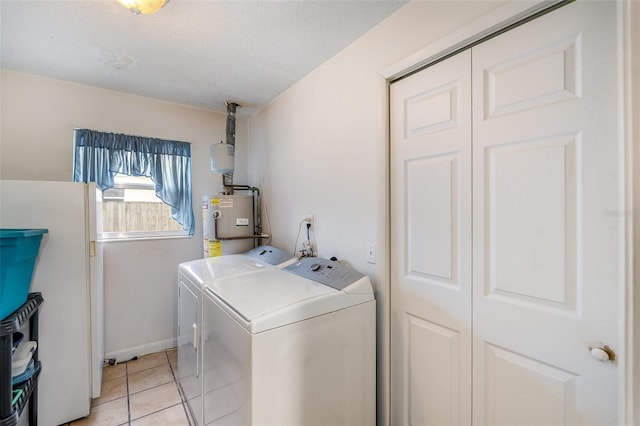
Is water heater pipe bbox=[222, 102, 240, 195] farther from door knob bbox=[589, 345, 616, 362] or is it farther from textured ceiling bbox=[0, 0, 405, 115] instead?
door knob bbox=[589, 345, 616, 362]

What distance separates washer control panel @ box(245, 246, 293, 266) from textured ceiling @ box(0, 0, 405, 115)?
1.40 m

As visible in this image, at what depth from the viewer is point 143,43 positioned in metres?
1.71

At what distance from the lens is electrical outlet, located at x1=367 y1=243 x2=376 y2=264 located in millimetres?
1585

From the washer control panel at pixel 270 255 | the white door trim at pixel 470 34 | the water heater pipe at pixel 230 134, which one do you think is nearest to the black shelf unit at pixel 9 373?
the washer control panel at pixel 270 255

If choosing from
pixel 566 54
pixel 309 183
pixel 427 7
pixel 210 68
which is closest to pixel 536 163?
pixel 566 54

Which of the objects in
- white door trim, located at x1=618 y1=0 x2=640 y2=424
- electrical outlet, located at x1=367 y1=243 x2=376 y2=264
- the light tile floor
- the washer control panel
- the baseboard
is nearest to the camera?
white door trim, located at x1=618 y1=0 x2=640 y2=424

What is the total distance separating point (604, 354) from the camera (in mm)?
857

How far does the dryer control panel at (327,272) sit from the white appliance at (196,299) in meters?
0.20

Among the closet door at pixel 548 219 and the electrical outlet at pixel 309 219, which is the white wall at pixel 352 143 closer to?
the electrical outlet at pixel 309 219

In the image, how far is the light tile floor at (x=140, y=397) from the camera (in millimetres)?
1784

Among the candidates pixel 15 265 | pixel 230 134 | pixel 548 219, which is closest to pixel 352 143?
pixel 548 219

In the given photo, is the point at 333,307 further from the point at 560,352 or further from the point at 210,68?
the point at 210,68

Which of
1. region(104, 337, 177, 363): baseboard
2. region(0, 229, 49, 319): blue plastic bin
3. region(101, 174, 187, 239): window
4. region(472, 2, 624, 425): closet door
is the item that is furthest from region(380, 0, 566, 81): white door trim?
region(104, 337, 177, 363): baseboard

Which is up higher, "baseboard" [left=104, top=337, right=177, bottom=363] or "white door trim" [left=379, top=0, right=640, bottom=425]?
"white door trim" [left=379, top=0, right=640, bottom=425]
